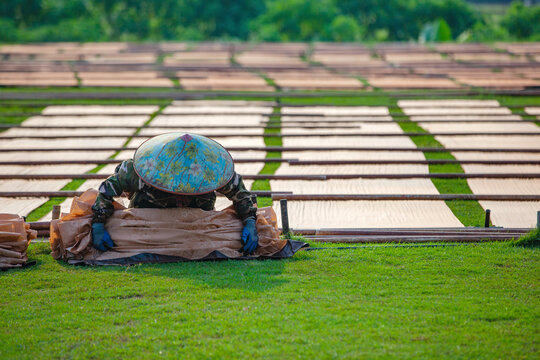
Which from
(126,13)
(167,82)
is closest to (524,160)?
(167,82)

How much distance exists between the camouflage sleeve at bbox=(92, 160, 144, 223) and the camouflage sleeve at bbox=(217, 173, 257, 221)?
0.76 metres

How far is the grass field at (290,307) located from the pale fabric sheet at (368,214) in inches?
47.3

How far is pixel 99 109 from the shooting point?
577 inches

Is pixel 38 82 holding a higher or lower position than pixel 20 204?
higher

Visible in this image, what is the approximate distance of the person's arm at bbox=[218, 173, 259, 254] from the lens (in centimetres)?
570

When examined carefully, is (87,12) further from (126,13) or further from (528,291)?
(528,291)

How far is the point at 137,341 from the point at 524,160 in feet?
26.3

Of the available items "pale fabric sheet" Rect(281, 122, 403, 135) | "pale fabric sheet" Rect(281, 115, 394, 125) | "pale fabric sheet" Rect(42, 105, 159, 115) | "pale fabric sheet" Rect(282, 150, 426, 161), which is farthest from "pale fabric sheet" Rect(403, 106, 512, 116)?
"pale fabric sheet" Rect(42, 105, 159, 115)

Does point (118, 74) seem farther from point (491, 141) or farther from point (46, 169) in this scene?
point (491, 141)

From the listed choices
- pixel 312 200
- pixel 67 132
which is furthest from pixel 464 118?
pixel 67 132

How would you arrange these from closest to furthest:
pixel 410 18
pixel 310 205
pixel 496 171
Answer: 1. pixel 310 205
2. pixel 496 171
3. pixel 410 18

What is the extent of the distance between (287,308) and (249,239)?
1270 mm

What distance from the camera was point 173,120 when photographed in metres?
13.5

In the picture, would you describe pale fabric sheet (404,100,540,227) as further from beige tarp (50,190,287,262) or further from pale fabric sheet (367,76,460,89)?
beige tarp (50,190,287,262)
